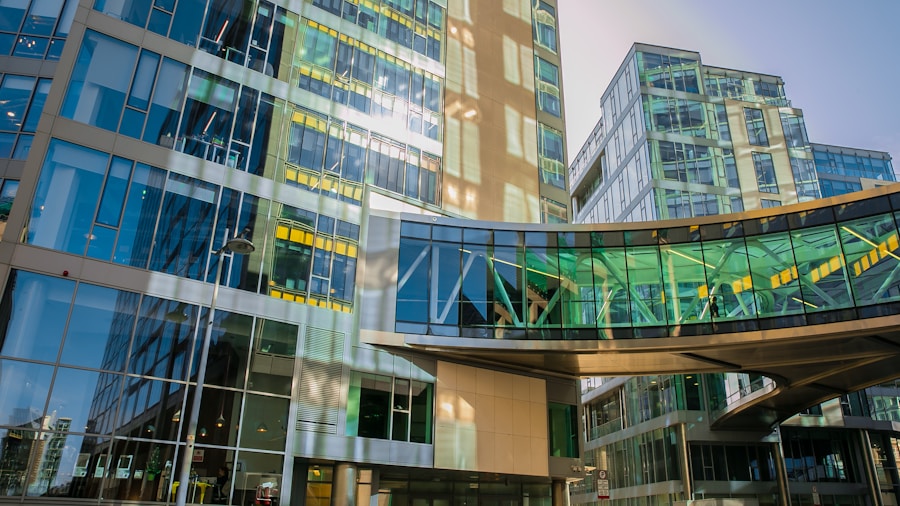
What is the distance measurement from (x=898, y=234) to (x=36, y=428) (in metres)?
31.0

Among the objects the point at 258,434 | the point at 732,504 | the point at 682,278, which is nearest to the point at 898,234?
the point at 682,278

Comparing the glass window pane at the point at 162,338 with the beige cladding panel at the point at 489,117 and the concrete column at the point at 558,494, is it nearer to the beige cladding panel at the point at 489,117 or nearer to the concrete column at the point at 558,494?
the beige cladding panel at the point at 489,117

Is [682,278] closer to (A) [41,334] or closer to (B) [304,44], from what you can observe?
(B) [304,44]

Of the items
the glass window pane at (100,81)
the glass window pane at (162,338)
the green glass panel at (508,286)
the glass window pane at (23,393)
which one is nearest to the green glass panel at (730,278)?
the green glass panel at (508,286)

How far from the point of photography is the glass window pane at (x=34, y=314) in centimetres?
1951

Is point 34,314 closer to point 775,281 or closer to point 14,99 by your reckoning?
point 14,99

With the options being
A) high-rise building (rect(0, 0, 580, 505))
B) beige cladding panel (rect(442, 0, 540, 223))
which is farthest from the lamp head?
beige cladding panel (rect(442, 0, 540, 223))

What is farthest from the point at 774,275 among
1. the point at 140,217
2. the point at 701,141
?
the point at 701,141

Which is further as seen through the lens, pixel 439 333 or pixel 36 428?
pixel 439 333

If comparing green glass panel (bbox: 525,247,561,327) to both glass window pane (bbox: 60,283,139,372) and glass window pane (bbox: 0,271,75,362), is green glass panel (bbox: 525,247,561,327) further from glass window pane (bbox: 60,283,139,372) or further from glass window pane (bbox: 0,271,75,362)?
glass window pane (bbox: 0,271,75,362)

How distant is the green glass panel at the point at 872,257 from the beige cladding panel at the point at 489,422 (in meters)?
14.2

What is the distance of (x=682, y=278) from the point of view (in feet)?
97.1

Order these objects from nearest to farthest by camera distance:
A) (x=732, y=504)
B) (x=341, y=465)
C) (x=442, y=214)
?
1. (x=341, y=465)
2. (x=442, y=214)
3. (x=732, y=504)

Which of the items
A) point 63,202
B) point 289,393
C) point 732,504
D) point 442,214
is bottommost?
point 732,504
